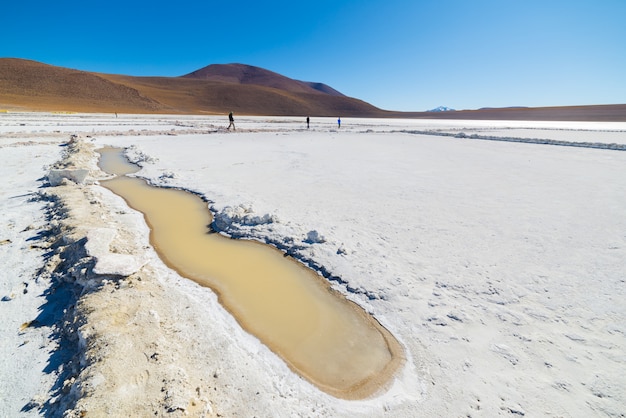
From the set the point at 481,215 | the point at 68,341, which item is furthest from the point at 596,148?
the point at 68,341

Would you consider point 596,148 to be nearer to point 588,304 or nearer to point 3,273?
point 588,304

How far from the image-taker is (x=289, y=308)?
358 centimetres

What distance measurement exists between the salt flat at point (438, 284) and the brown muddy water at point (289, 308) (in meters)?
0.15

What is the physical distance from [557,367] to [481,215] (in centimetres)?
398

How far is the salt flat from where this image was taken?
7.92 ft

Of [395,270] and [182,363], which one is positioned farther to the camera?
[395,270]

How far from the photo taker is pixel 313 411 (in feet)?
7.55

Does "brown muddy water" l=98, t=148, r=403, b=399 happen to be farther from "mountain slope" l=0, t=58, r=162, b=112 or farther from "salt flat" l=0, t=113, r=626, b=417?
"mountain slope" l=0, t=58, r=162, b=112

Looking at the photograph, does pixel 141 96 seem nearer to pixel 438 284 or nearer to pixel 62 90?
pixel 62 90

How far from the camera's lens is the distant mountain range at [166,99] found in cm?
6488

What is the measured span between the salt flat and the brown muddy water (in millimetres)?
151

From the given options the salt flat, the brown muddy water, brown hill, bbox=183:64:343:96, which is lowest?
the brown muddy water

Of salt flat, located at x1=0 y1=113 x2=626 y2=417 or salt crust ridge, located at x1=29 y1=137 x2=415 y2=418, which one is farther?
salt flat, located at x1=0 y1=113 x2=626 y2=417

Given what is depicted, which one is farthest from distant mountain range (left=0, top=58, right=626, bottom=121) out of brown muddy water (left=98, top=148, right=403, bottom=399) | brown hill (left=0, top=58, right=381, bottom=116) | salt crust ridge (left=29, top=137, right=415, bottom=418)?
salt crust ridge (left=29, top=137, right=415, bottom=418)
